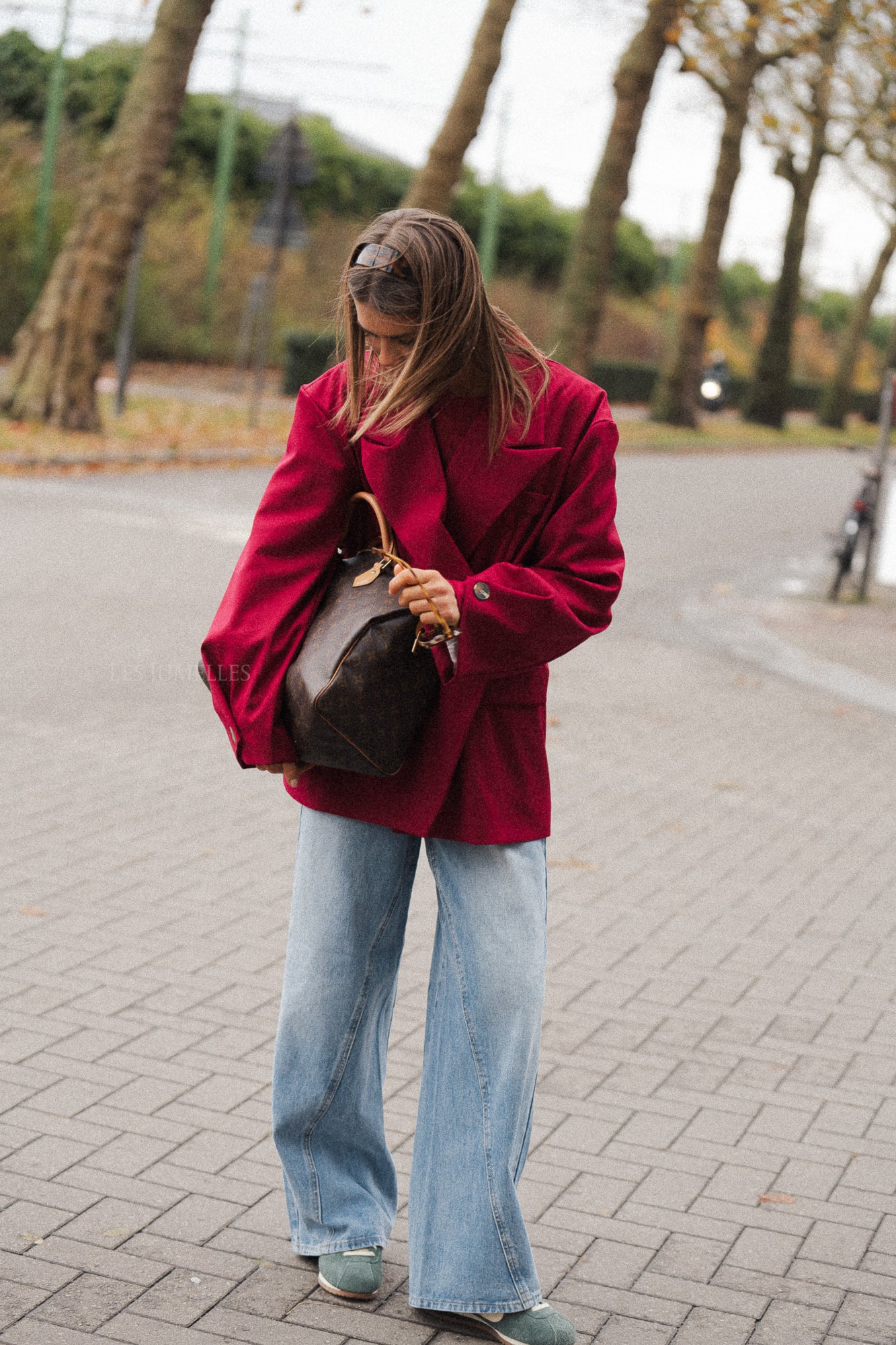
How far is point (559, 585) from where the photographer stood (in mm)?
2637

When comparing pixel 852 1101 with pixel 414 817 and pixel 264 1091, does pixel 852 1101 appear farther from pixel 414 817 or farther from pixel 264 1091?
pixel 414 817

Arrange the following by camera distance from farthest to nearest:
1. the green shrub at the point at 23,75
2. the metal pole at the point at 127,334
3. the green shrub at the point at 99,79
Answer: the green shrub at the point at 99,79 < the green shrub at the point at 23,75 < the metal pole at the point at 127,334

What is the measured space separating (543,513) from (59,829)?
3452 millimetres

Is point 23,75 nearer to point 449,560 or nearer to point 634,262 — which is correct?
point 634,262

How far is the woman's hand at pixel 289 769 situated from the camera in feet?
9.01

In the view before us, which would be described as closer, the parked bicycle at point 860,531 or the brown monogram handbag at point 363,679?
the brown monogram handbag at point 363,679

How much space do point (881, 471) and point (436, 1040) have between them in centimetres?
1187

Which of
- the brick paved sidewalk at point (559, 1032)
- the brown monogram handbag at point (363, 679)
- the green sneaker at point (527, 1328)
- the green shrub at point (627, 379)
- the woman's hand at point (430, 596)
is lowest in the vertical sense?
the brick paved sidewalk at point (559, 1032)

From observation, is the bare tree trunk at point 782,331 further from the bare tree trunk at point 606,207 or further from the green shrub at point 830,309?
the green shrub at point 830,309

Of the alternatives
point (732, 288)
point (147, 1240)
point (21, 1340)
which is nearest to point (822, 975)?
point (147, 1240)

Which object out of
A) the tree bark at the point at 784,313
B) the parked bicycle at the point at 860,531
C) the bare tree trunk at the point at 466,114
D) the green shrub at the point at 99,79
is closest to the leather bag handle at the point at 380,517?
the parked bicycle at the point at 860,531

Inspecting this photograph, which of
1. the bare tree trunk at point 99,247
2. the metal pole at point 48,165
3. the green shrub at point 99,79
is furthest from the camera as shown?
the green shrub at point 99,79

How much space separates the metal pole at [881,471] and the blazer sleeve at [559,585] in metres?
10.5

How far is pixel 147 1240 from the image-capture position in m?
3.12
